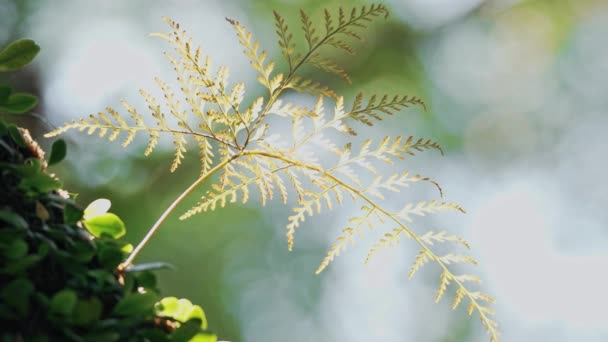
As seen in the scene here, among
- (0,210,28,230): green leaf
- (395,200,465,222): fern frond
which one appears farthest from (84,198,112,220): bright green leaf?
(395,200,465,222): fern frond

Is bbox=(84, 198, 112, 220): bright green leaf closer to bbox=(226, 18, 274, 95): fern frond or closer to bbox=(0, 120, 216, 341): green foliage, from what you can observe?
bbox=(0, 120, 216, 341): green foliage

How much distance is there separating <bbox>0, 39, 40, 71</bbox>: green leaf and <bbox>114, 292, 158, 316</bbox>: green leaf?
0.94 feet

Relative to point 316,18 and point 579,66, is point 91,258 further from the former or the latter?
point 579,66

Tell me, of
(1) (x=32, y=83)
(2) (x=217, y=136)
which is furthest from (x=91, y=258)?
(1) (x=32, y=83)

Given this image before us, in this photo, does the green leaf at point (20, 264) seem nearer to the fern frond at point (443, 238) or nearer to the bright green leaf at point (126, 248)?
the bright green leaf at point (126, 248)

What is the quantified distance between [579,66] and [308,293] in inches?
105

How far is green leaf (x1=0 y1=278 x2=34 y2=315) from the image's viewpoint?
0.46m

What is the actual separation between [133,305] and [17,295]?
0.31ft

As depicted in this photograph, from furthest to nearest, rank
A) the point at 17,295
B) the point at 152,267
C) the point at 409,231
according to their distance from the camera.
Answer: the point at 409,231, the point at 152,267, the point at 17,295

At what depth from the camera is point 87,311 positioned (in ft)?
1.61

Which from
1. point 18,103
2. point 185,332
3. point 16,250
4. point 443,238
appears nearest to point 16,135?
point 18,103

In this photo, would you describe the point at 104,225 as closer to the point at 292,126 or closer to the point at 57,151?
the point at 57,151

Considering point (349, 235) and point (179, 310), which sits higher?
point (349, 235)

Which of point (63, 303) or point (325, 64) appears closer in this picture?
point (63, 303)
